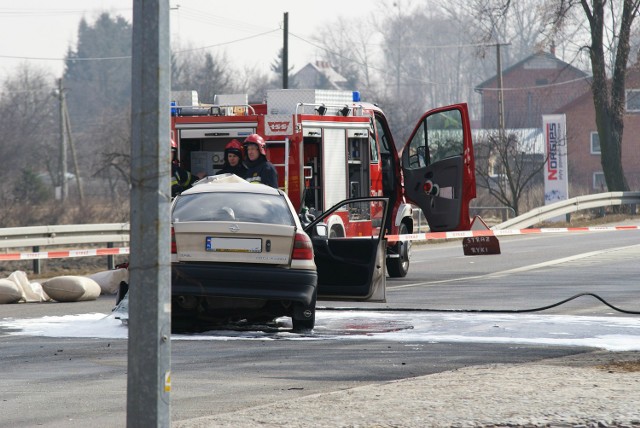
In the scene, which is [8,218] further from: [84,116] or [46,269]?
[84,116]

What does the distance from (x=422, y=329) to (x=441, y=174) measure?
21.0ft

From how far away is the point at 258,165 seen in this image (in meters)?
16.1

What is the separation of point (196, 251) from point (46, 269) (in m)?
16.5

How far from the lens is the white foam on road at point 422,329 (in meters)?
11.6

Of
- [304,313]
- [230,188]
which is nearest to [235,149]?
[230,188]

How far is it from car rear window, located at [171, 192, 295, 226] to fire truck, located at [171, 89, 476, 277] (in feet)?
16.5

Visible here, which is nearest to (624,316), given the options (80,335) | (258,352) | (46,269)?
(258,352)

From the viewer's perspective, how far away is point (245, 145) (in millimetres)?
16141

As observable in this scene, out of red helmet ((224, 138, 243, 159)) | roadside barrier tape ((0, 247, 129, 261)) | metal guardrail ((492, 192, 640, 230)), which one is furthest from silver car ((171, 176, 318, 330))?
metal guardrail ((492, 192, 640, 230))

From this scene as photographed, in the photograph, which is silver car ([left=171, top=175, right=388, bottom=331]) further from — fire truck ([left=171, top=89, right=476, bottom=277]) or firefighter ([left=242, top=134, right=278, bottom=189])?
fire truck ([left=171, top=89, right=476, bottom=277])

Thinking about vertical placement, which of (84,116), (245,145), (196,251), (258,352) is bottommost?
(258,352)

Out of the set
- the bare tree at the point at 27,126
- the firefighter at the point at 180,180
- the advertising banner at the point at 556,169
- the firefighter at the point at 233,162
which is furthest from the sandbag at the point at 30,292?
the bare tree at the point at 27,126

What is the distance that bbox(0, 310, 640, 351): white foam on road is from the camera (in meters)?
11.6

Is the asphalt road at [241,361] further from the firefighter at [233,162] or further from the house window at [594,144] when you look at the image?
the house window at [594,144]
